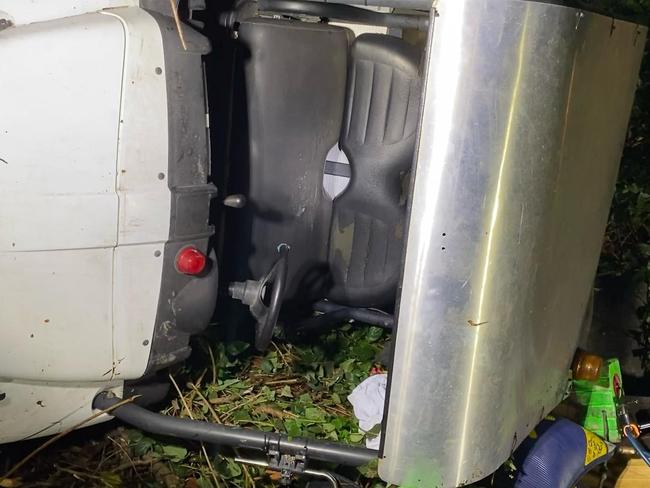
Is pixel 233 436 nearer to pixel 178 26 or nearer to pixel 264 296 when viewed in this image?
pixel 264 296

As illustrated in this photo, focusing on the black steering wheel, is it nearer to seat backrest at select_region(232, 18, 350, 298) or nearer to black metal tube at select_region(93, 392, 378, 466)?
black metal tube at select_region(93, 392, 378, 466)

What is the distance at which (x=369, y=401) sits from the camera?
2316 millimetres

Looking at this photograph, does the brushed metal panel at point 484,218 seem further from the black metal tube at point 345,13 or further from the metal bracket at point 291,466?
the black metal tube at point 345,13

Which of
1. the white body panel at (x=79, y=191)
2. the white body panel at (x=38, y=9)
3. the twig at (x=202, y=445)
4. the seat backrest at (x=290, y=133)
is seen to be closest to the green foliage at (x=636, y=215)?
the seat backrest at (x=290, y=133)

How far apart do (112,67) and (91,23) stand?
12 centimetres

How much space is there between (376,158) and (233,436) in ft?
3.01

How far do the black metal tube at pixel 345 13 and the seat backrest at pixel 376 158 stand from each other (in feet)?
0.20

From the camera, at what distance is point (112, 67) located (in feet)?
5.85

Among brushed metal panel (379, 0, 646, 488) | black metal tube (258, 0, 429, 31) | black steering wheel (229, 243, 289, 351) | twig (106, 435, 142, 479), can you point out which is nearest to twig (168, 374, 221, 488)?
twig (106, 435, 142, 479)

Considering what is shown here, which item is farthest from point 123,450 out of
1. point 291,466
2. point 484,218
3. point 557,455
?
point 484,218

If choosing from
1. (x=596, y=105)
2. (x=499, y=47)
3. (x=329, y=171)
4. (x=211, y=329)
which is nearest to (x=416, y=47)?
(x=329, y=171)

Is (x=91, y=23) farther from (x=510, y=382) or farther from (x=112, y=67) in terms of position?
(x=510, y=382)

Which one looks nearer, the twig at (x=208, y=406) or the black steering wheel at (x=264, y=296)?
the black steering wheel at (x=264, y=296)

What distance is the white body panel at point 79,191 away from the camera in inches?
68.7
